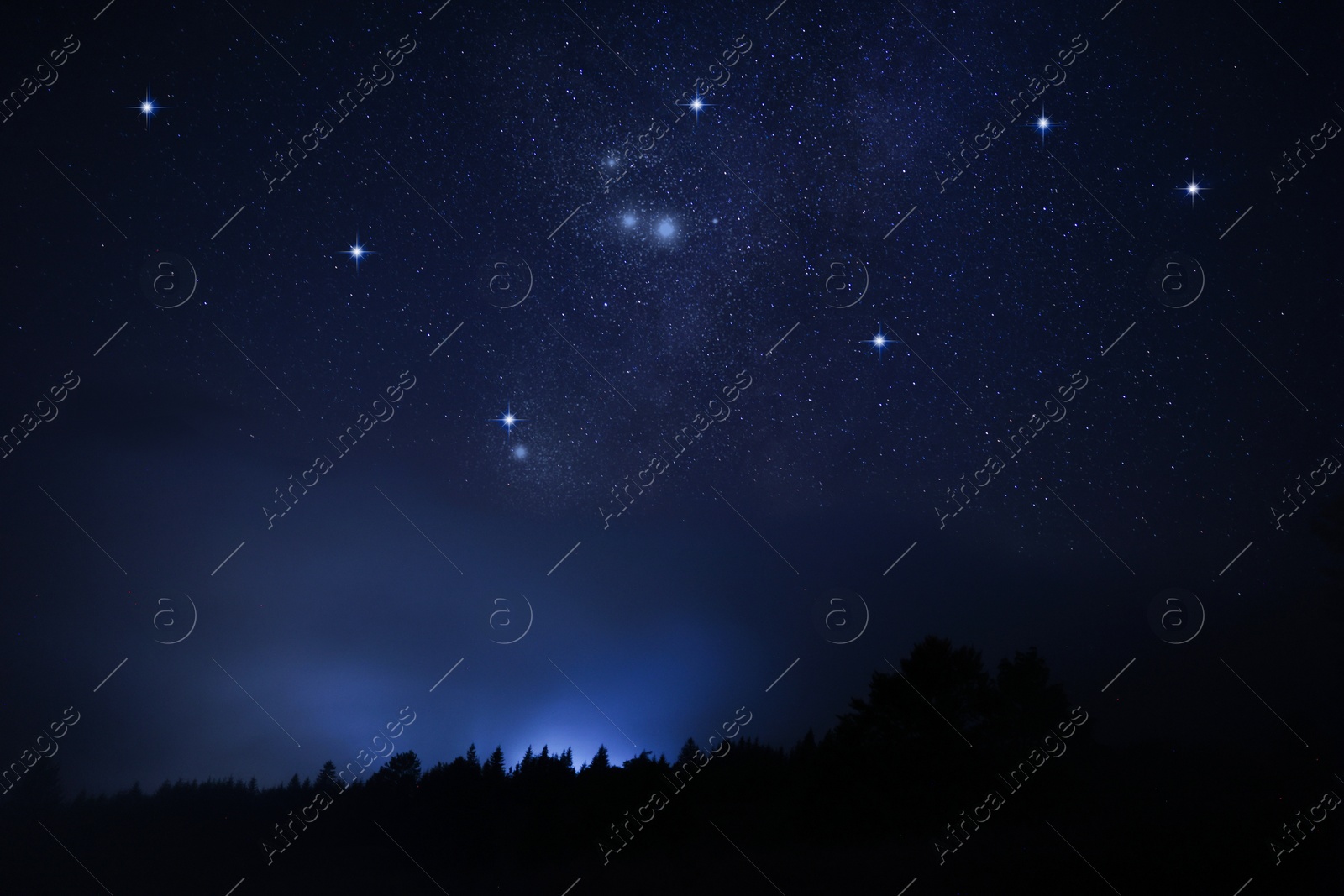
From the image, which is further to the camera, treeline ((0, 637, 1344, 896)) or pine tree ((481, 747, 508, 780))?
pine tree ((481, 747, 508, 780))

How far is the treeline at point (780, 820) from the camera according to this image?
538 inches

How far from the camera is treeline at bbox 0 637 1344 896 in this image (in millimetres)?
13672

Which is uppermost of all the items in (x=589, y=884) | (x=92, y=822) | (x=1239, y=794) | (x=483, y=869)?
(x=92, y=822)

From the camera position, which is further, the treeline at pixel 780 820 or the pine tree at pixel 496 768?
the pine tree at pixel 496 768

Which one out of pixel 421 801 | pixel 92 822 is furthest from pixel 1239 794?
pixel 92 822

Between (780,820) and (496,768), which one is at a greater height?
(496,768)

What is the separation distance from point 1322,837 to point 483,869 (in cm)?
2192

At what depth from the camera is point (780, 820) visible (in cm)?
1780

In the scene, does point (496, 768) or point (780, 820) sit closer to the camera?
point (780, 820)

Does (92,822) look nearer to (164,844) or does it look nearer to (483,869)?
(164,844)

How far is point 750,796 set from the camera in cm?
1884

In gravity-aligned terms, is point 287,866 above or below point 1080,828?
above

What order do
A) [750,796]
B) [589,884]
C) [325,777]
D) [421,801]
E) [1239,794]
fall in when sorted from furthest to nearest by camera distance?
[421,801], [325,777], [750,796], [589,884], [1239,794]

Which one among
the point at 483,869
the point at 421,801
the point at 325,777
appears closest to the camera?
the point at 483,869
